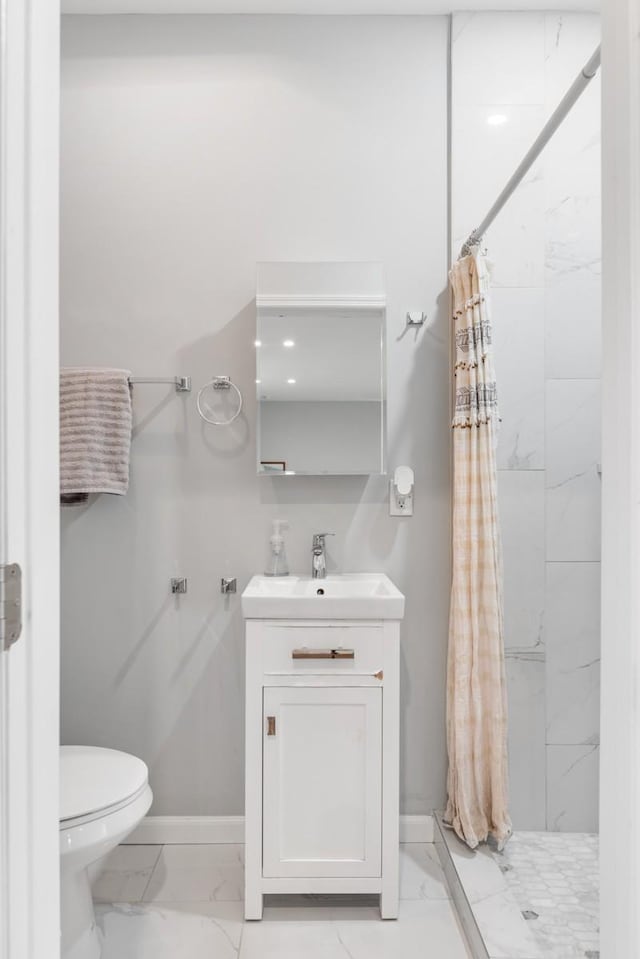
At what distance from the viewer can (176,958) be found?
1.61 meters

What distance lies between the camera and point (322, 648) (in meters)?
1.75

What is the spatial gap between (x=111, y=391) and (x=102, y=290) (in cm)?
39

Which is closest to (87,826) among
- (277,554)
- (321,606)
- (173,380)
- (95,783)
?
(95,783)

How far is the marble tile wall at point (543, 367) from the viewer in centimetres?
209

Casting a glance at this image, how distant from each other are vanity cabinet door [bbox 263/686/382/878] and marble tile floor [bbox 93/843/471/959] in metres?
0.15

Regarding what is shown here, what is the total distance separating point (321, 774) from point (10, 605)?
131 cm

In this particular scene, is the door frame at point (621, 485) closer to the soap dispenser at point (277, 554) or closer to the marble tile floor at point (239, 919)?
the marble tile floor at point (239, 919)

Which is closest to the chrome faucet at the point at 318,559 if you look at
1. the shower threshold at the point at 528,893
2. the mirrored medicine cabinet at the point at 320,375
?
the mirrored medicine cabinet at the point at 320,375

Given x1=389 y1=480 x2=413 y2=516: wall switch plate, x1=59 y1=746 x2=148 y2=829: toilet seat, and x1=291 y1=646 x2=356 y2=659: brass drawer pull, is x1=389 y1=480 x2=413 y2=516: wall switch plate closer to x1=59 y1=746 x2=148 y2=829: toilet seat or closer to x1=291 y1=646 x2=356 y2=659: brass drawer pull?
x1=291 y1=646 x2=356 y2=659: brass drawer pull

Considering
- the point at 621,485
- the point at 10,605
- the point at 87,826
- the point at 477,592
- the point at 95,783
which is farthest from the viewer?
the point at 477,592

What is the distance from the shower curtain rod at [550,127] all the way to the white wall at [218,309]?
0.97 feet

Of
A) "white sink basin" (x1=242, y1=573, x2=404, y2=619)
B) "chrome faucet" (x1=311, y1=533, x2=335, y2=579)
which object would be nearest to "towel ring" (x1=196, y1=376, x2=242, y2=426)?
"chrome faucet" (x1=311, y1=533, x2=335, y2=579)

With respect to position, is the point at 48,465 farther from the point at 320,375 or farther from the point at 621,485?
the point at 320,375

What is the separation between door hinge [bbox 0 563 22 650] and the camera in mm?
637
